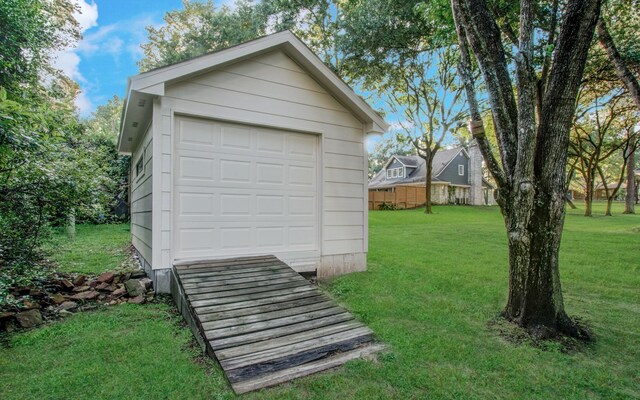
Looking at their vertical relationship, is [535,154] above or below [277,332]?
above

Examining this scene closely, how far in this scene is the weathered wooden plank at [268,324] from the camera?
9.53 feet

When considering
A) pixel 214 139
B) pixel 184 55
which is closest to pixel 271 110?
pixel 214 139

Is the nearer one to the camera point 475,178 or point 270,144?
point 270,144

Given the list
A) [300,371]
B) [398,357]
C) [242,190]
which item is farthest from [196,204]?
[398,357]

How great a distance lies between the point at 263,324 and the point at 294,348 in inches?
18.9

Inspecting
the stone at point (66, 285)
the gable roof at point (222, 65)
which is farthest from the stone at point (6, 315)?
the gable roof at point (222, 65)

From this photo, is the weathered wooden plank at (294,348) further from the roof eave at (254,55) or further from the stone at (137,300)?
the roof eave at (254,55)

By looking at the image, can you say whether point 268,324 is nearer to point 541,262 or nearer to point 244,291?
point 244,291

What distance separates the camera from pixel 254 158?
5137 millimetres

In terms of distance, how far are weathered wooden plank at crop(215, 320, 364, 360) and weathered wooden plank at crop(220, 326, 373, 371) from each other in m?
0.04

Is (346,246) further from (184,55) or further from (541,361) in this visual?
(184,55)

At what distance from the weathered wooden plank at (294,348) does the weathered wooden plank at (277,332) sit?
195 millimetres

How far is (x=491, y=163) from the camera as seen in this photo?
3678mm

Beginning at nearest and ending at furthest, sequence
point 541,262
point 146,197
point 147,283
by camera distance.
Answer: point 541,262 < point 147,283 < point 146,197
